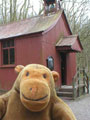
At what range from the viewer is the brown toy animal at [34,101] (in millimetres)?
1854

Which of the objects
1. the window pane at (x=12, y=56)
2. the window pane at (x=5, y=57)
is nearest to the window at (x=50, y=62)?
the window pane at (x=12, y=56)

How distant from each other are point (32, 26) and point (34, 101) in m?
8.83

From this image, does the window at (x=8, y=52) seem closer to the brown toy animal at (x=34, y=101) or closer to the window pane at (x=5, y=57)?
the window pane at (x=5, y=57)

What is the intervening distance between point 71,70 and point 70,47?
2963 mm

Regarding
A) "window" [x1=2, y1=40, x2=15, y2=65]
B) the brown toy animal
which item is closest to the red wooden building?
→ "window" [x1=2, y1=40, x2=15, y2=65]

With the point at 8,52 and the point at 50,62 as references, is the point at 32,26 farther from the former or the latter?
the point at 50,62

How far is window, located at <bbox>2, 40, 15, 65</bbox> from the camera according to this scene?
9.98 meters

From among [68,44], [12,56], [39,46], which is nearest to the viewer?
[39,46]

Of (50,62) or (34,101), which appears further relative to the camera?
(50,62)

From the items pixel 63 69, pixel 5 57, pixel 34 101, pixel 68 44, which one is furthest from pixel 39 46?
pixel 34 101

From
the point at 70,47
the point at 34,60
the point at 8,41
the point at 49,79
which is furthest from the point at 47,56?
the point at 49,79

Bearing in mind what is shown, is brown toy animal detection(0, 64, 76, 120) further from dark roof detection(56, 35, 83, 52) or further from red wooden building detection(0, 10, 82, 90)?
dark roof detection(56, 35, 83, 52)

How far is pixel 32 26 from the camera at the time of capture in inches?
405

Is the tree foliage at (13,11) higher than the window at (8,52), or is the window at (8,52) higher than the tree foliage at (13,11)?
the tree foliage at (13,11)
